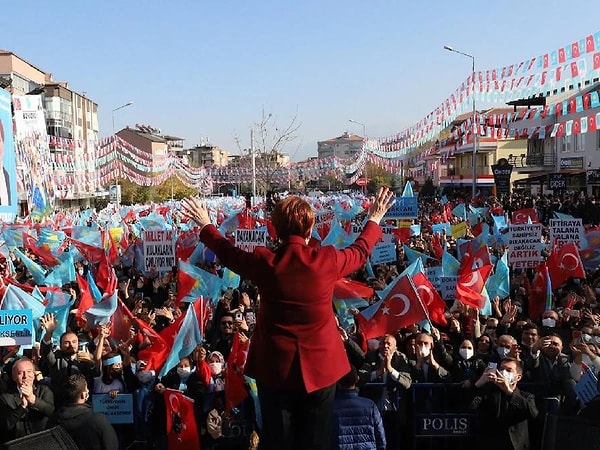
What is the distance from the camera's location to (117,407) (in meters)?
5.91

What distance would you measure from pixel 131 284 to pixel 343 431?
9761 millimetres

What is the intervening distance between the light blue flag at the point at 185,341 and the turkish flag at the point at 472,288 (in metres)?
3.70

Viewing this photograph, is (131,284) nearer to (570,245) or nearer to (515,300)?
(515,300)

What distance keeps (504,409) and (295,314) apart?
114 inches

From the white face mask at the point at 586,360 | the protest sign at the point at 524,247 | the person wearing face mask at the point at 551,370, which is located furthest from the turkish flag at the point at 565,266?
the white face mask at the point at 586,360

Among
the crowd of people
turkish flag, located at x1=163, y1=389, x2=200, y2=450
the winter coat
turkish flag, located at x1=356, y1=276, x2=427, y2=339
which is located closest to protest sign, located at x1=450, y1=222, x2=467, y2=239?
the crowd of people

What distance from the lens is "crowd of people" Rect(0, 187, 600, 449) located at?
2.89 metres

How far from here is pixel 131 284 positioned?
1339 cm

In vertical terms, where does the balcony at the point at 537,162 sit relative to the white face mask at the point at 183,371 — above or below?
above

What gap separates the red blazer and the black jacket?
1.65m

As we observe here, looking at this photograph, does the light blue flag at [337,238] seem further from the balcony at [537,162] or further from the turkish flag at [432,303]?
the balcony at [537,162]

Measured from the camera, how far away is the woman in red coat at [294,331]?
283cm

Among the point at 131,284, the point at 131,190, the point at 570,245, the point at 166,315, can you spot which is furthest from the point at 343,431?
the point at 131,190

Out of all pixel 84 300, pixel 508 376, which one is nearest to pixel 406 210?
pixel 84 300
